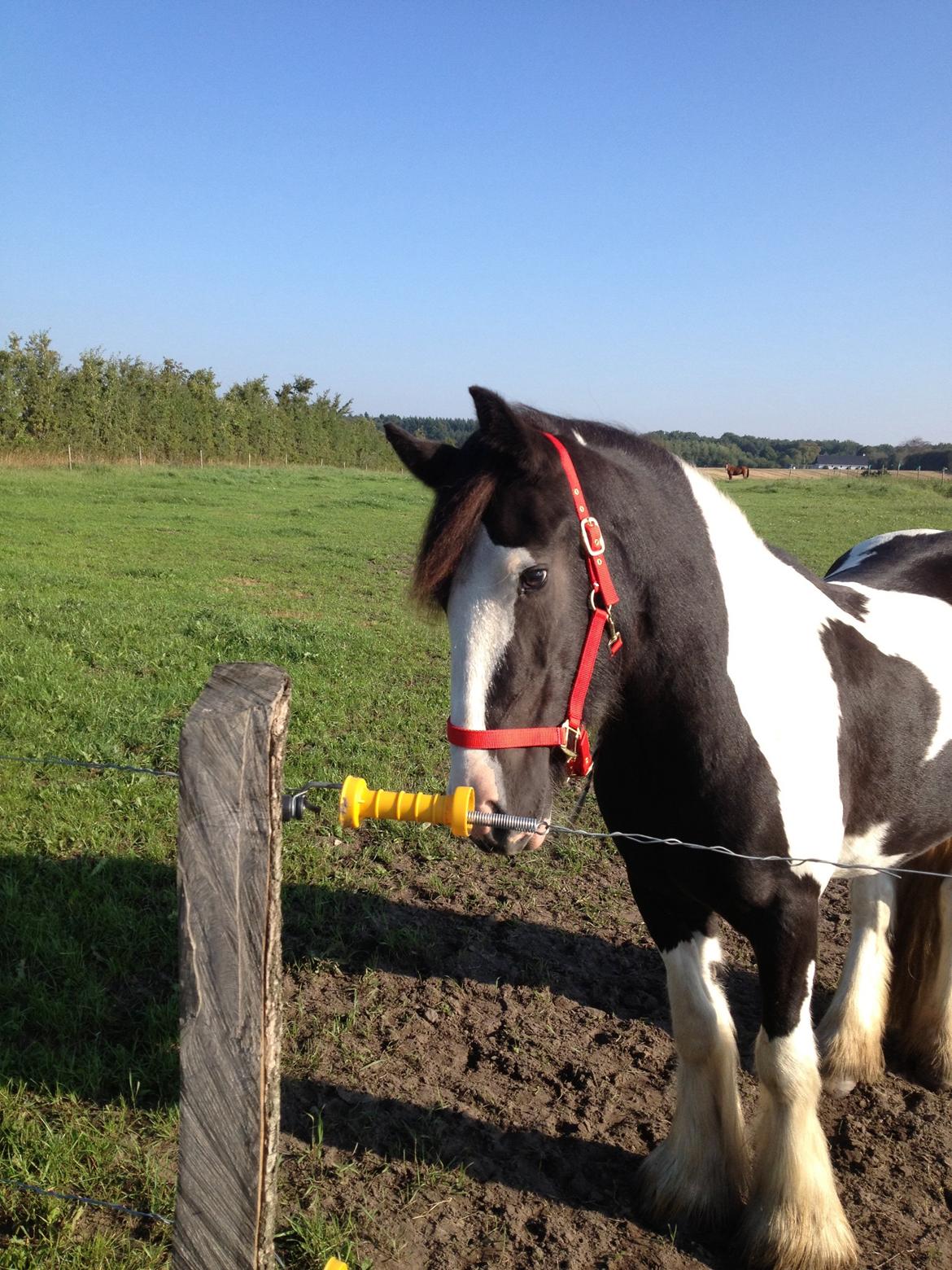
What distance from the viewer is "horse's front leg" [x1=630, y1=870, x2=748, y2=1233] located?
2648 millimetres

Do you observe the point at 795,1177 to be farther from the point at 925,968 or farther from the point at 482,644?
the point at 482,644

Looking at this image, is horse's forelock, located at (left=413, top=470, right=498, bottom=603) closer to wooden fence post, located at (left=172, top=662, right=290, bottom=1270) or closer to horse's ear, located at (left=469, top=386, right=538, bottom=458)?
horse's ear, located at (left=469, top=386, right=538, bottom=458)

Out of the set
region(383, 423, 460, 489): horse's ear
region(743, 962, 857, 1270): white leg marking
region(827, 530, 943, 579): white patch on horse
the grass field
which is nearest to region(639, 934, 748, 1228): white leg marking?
region(743, 962, 857, 1270): white leg marking

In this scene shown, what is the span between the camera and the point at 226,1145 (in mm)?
1619

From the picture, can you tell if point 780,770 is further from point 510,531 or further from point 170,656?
point 170,656

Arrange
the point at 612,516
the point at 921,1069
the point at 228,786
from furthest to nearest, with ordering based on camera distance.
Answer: the point at 921,1069
the point at 612,516
the point at 228,786

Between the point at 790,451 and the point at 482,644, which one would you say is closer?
the point at 482,644

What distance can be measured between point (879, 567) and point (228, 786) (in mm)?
3225

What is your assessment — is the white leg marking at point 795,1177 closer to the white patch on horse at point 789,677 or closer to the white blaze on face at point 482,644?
the white patch on horse at point 789,677

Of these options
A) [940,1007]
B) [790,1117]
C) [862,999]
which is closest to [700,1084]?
[790,1117]

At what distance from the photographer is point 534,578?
2.00 metres

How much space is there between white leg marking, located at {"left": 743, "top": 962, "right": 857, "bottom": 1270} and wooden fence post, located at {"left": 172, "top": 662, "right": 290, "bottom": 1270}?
154 cm

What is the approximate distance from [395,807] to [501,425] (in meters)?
0.90

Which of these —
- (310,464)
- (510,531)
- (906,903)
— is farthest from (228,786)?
(310,464)
